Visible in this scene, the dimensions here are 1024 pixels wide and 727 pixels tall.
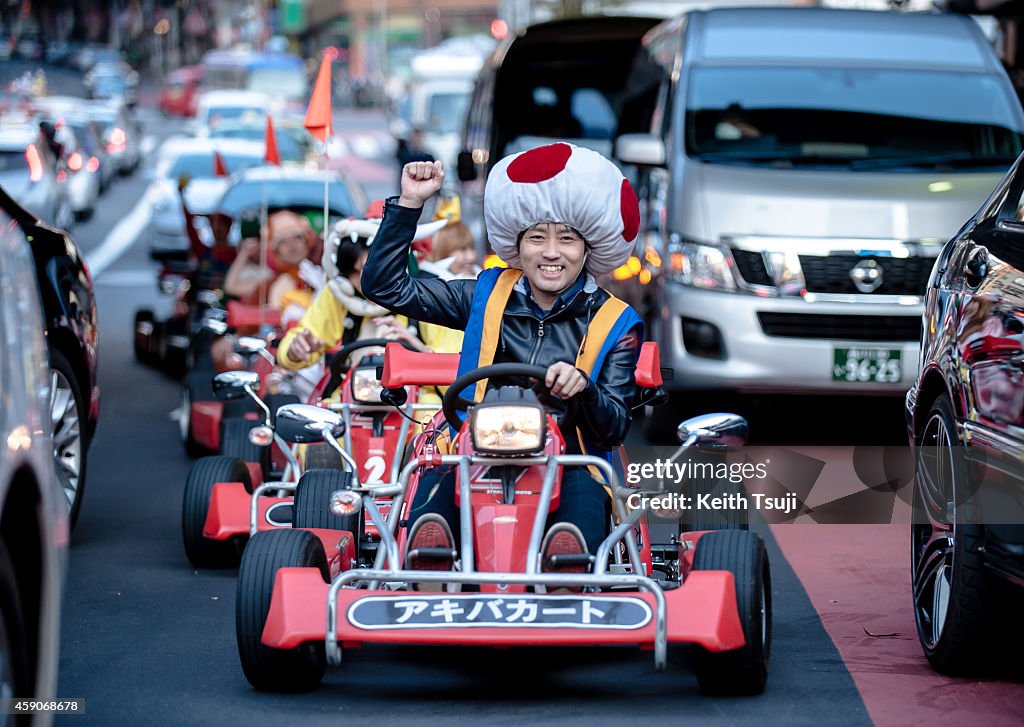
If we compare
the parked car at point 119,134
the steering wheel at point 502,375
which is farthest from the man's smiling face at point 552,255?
the parked car at point 119,134

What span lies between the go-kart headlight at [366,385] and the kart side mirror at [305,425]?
4.42ft

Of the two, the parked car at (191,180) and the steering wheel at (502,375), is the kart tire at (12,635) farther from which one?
the parked car at (191,180)

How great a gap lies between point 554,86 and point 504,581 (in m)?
11.3

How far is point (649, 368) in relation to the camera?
5.95 m

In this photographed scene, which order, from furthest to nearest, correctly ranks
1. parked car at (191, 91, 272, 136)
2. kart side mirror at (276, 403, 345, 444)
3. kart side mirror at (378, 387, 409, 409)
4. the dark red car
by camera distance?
the dark red car
parked car at (191, 91, 272, 136)
kart side mirror at (378, 387, 409, 409)
kart side mirror at (276, 403, 345, 444)

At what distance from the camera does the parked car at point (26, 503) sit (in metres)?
4.07

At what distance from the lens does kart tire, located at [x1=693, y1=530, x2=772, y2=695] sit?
5.29 meters

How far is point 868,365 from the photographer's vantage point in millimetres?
Result: 9852

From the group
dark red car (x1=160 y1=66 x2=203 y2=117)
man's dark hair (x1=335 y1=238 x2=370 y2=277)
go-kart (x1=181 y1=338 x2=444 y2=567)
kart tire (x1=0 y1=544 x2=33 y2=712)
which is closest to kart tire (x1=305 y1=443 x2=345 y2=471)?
go-kart (x1=181 y1=338 x2=444 y2=567)

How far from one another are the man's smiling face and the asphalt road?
119cm

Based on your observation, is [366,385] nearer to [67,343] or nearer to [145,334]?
[67,343]

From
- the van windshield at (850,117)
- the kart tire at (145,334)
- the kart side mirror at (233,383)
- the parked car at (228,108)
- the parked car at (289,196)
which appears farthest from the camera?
the parked car at (228,108)

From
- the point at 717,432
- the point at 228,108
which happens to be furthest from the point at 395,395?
the point at 228,108

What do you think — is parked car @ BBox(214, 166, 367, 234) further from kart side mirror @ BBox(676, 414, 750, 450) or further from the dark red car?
the dark red car
